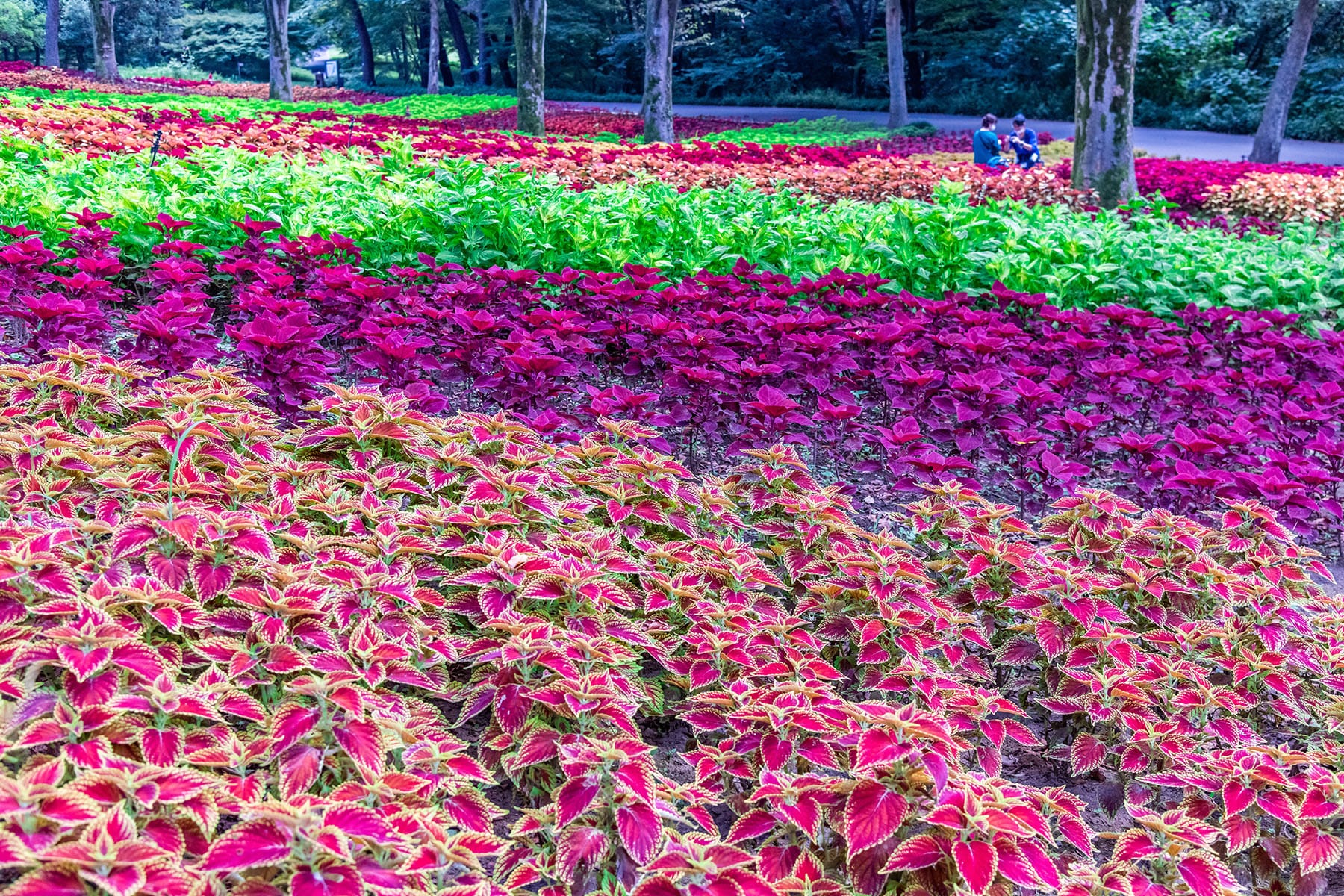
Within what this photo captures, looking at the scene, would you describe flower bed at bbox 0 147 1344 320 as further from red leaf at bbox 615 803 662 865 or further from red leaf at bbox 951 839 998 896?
red leaf at bbox 951 839 998 896

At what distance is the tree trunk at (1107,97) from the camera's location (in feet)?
Answer: 32.5

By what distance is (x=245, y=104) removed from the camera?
806 inches

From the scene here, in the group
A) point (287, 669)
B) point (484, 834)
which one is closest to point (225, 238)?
point (287, 669)

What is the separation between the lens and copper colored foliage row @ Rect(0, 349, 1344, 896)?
1.66 meters

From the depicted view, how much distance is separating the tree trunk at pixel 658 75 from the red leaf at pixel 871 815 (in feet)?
51.5

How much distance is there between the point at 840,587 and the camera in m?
2.64

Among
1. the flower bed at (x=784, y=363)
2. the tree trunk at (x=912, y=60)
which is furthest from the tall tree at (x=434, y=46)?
the flower bed at (x=784, y=363)

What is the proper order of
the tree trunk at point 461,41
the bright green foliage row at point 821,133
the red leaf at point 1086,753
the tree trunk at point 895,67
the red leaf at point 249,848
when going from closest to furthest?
the red leaf at point 249,848 → the red leaf at point 1086,753 → the bright green foliage row at point 821,133 → the tree trunk at point 895,67 → the tree trunk at point 461,41

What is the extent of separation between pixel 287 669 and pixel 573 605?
0.64 metres

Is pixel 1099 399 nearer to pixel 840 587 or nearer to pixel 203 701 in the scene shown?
pixel 840 587

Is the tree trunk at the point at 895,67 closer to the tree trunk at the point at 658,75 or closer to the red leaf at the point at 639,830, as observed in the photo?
the tree trunk at the point at 658,75

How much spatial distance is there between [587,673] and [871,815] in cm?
63

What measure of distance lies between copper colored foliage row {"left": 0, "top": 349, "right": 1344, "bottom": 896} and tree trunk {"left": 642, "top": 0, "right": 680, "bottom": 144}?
1437 centimetres

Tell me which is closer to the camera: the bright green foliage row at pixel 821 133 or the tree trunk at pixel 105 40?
the bright green foliage row at pixel 821 133
